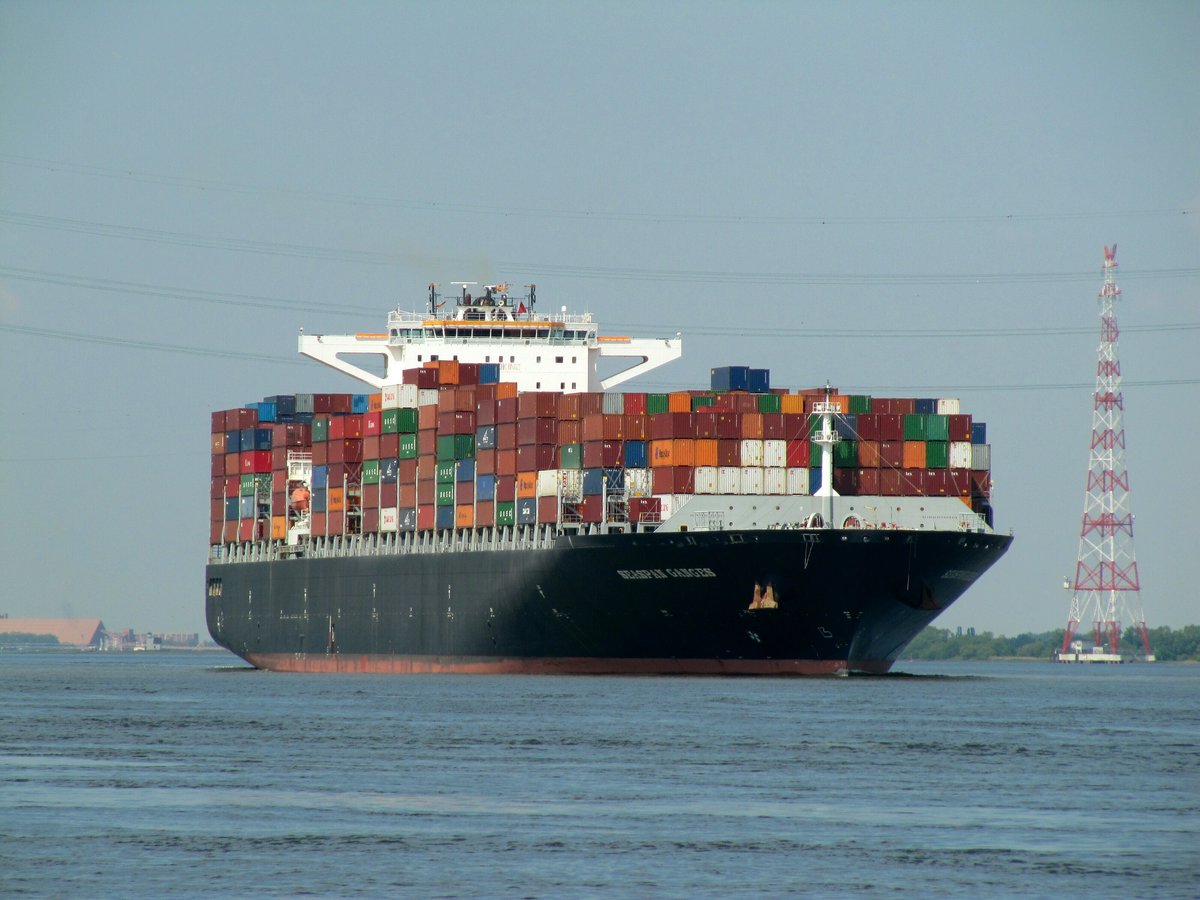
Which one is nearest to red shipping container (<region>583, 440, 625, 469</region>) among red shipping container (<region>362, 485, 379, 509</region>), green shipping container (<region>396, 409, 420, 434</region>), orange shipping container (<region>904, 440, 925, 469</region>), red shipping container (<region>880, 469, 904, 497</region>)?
red shipping container (<region>880, 469, 904, 497</region>)

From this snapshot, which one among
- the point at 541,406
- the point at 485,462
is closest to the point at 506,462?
the point at 485,462

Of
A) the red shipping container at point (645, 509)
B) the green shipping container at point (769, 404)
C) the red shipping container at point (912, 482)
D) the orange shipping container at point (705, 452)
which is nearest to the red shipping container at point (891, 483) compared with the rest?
the red shipping container at point (912, 482)

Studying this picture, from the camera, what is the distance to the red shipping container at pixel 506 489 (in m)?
78.4

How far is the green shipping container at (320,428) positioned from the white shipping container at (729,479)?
2681 centimetres

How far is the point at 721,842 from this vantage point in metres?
30.6

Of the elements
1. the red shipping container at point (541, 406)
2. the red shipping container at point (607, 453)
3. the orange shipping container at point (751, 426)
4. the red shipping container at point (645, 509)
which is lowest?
the red shipping container at point (645, 509)

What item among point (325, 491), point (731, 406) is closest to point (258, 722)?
point (731, 406)

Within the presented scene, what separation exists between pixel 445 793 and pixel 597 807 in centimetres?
332

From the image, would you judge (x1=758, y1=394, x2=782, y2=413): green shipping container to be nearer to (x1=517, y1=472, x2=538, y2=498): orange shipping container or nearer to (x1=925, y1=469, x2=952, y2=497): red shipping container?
(x1=925, y1=469, x2=952, y2=497): red shipping container

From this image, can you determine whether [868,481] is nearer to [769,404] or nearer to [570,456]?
Result: [769,404]

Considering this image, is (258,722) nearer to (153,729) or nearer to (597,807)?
(153,729)

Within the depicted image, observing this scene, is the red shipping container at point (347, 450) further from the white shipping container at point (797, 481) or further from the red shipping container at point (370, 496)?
the white shipping container at point (797, 481)

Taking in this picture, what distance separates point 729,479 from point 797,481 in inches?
94.2

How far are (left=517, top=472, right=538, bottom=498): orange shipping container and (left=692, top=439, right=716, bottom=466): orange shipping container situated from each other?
8.09 m
